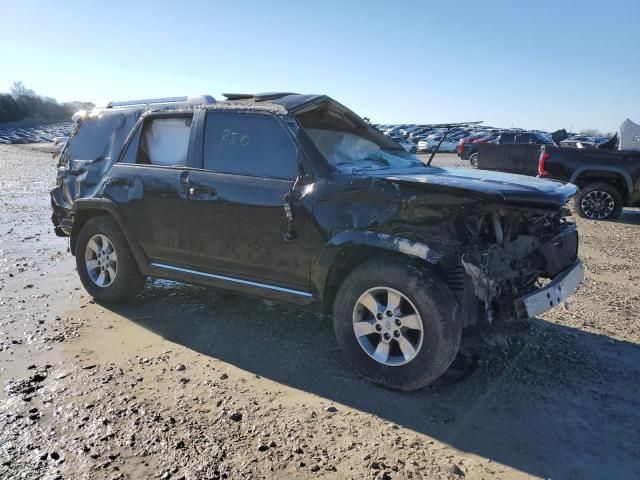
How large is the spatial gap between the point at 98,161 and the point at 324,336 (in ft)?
9.43

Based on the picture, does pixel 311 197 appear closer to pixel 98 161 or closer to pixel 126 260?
pixel 126 260

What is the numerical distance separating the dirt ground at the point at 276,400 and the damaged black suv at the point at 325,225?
0.39 meters

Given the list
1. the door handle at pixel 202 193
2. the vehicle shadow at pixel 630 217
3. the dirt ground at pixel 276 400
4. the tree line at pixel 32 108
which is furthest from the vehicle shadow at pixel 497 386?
the tree line at pixel 32 108

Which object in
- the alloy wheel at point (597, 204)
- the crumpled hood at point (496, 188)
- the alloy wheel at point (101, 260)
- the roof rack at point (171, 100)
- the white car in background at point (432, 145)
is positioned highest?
the white car in background at point (432, 145)

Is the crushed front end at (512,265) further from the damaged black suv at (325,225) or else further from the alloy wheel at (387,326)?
the alloy wheel at (387,326)

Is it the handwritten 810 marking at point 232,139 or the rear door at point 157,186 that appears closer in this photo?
the handwritten 810 marking at point 232,139

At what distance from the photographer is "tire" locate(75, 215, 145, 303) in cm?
493

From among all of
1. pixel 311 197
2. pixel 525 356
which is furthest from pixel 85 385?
pixel 525 356

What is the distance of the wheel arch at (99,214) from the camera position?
480cm

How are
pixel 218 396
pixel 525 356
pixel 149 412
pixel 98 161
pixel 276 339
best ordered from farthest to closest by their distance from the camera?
pixel 98 161 < pixel 276 339 < pixel 525 356 < pixel 218 396 < pixel 149 412

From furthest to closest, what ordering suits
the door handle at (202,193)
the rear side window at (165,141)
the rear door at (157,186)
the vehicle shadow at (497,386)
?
the rear side window at (165,141) < the rear door at (157,186) < the door handle at (202,193) < the vehicle shadow at (497,386)

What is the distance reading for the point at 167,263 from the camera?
4.64 metres

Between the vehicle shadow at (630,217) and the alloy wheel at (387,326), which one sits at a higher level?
the vehicle shadow at (630,217)

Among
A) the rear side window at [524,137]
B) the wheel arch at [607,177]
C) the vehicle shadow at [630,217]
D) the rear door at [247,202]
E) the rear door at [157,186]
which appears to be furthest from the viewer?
the rear side window at [524,137]
